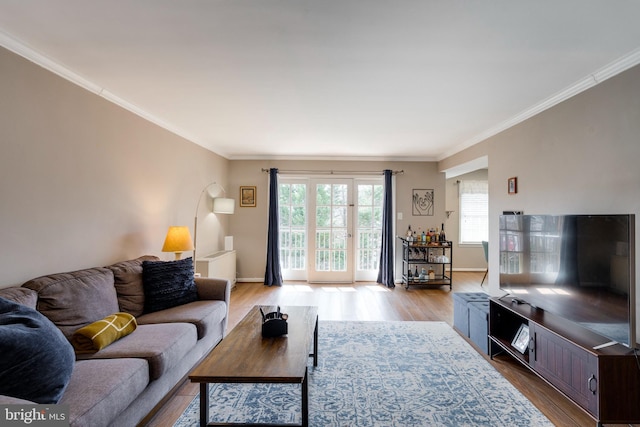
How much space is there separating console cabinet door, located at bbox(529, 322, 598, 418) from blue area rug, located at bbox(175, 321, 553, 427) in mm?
253

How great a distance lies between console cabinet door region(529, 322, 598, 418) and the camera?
172 cm

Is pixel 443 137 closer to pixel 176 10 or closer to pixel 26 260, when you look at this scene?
pixel 176 10

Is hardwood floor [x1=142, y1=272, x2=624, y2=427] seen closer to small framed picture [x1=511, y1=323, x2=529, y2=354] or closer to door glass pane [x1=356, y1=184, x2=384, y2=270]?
small framed picture [x1=511, y1=323, x2=529, y2=354]

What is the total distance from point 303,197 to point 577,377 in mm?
4406

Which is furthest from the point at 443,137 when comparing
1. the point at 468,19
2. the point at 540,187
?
the point at 468,19

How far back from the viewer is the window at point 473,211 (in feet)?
21.5

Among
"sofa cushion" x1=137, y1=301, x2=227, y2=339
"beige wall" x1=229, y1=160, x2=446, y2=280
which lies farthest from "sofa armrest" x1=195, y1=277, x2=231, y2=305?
"beige wall" x1=229, y1=160, x2=446, y2=280

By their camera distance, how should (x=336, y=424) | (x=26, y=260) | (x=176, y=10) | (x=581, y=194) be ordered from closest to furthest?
1. (x=176, y=10)
2. (x=336, y=424)
3. (x=26, y=260)
4. (x=581, y=194)

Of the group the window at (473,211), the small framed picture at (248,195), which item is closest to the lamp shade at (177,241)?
the small framed picture at (248,195)

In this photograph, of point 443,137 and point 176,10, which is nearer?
point 176,10

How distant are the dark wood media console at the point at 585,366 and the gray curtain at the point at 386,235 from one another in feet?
9.54

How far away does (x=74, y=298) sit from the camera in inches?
76.1

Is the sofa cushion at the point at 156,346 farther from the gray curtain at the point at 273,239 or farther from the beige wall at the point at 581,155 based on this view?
the beige wall at the point at 581,155

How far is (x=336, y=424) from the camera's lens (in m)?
1.78
